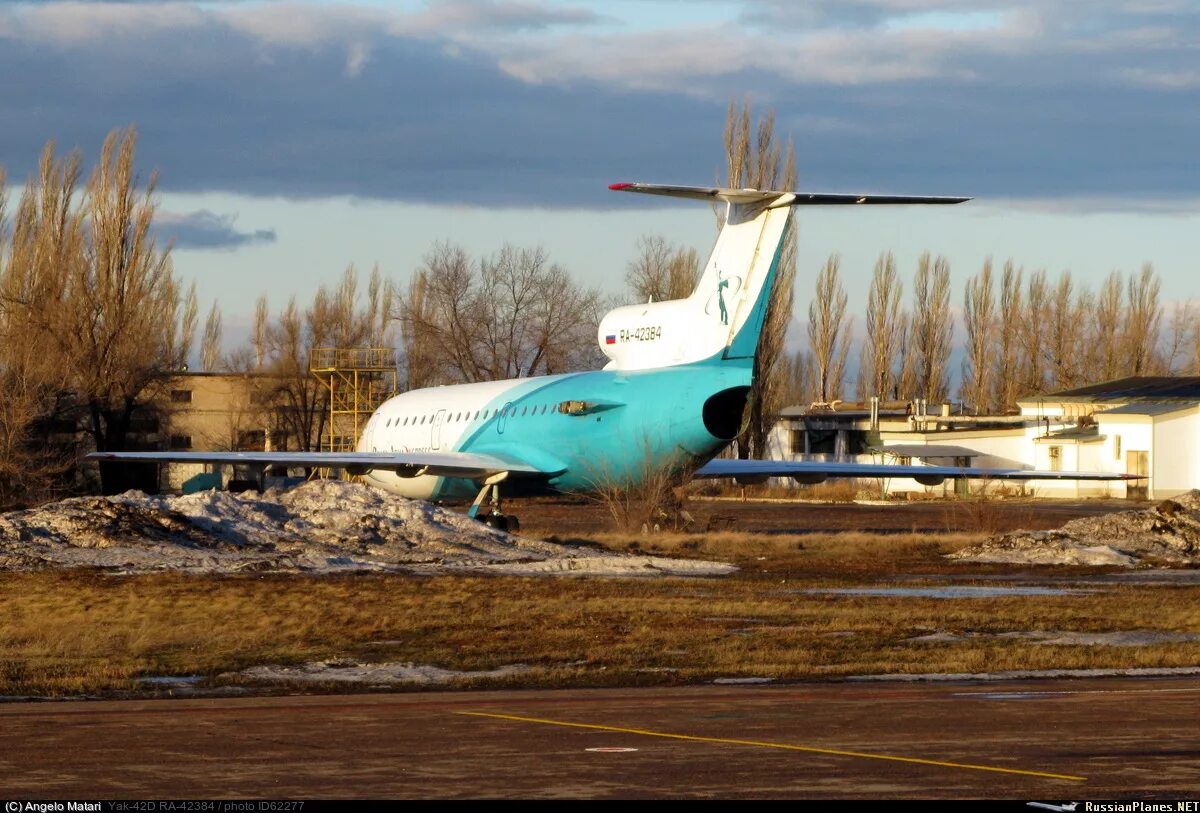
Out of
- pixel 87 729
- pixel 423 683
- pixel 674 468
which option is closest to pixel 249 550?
pixel 674 468

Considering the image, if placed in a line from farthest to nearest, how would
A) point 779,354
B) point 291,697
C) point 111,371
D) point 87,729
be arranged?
point 779,354
point 111,371
point 291,697
point 87,729

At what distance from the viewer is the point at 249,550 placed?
3247cm

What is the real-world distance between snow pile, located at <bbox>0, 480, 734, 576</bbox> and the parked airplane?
9.79 feet

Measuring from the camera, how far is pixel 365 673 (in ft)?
53.1

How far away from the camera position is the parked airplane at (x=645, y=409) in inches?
1319

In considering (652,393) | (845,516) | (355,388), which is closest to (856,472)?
(652,393)

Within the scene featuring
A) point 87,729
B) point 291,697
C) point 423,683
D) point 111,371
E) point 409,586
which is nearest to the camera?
point 87,729

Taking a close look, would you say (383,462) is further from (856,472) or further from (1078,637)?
(1078,637)

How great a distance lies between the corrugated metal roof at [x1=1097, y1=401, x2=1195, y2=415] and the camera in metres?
66.1

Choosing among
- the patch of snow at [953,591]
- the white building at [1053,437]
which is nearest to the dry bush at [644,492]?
the patch of snow at [953,591]

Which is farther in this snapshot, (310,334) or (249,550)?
(310,334)

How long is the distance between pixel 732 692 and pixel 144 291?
52.6 m

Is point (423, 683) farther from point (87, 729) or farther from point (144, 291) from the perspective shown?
point (144, 291)

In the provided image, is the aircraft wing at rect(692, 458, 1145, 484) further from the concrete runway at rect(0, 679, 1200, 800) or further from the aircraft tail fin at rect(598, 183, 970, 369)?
the concrete runway at rect(0, 679, 1200, 800)
